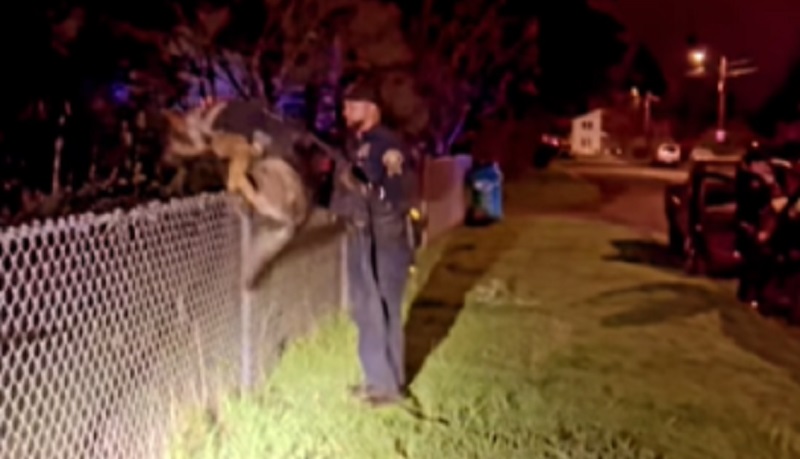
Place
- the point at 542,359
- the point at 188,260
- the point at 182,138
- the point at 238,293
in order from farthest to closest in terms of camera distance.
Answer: the point at 542,359, the point at 182,138, the point at 238,293, the point at 188,260

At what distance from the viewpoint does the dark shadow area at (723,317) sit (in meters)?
10.4

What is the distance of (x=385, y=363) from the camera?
7.65 metres

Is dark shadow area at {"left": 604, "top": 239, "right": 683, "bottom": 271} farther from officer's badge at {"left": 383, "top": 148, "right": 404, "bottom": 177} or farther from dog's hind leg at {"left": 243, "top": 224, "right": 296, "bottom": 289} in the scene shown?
officer's badge at {"left": 383, "top": 148, "right": 404, "bottom": 177}

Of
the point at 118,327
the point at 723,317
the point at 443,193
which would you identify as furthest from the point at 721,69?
the point at 118,327

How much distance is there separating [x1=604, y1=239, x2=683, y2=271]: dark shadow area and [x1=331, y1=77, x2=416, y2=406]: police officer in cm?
863

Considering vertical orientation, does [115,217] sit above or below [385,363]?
above

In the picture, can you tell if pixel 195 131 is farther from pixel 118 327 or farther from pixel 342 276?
pixel 342 276

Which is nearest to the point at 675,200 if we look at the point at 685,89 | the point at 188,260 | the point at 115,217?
the point at 188,260

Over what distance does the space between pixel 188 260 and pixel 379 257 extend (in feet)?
4.24

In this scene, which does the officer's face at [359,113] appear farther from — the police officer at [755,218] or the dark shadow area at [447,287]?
the police officer at [755,218]

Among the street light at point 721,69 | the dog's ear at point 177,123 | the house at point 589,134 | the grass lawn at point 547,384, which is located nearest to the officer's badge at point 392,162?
the grass lawn at point 547,384

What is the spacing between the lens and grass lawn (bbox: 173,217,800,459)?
22.2 feet

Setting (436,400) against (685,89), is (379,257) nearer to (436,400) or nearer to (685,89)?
(436,400)

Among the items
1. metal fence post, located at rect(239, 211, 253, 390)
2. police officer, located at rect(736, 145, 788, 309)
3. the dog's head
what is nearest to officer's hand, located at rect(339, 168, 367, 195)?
metal fence post, located at rect(239, 211, 253, 390)
